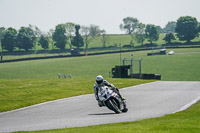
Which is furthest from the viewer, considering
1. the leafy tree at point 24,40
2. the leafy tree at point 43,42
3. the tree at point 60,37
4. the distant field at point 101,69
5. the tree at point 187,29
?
the leafy tree at point 43,42

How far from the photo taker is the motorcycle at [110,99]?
15.2 meters

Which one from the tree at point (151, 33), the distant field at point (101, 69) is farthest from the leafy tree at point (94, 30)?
the distant field at point (101, 69)

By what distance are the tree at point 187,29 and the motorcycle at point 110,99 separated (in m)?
137

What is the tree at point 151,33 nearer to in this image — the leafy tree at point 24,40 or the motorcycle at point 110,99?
the leafy tree at point 24,40

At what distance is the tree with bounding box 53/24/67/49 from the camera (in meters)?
156

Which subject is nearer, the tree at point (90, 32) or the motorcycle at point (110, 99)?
the motorcycle at point (110, 99)

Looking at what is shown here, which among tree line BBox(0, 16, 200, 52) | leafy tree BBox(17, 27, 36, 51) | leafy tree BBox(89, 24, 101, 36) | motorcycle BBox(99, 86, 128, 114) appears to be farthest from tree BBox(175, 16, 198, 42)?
motorcycle BBox(99, 86, 128, 114)

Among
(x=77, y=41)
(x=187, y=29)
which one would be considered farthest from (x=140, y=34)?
(x=77, y=41)

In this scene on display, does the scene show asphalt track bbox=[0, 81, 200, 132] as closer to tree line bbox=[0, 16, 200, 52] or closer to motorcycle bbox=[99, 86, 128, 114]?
motorcycle bbox=[99, 86, 128, 114]

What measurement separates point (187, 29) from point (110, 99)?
141 m

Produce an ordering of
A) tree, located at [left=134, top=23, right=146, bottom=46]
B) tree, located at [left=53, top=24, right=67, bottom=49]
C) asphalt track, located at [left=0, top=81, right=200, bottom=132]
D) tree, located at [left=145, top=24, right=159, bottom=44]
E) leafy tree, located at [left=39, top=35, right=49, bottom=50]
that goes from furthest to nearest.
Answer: tree, located at [left=145, top=24, right=159, bottom=44] → tree, located at [left=134, top=23, right=146, bottom=46] → leafy tree, located at [left=39, top=35, right=49, bottom=50] → tree, located at [left=53, top=24, right=67, bottom=49] → asphalt track, located at [left=0, top=81, right=200, bottom=132]

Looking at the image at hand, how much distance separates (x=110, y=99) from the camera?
15.3m

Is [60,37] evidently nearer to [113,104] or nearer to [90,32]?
[90,32]

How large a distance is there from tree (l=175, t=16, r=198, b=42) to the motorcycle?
451 ft
